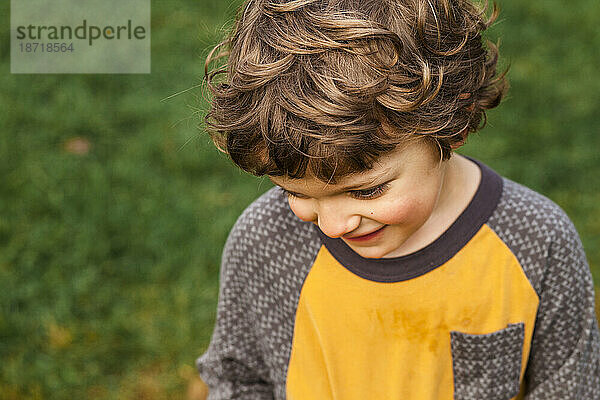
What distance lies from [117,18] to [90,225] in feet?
5.22

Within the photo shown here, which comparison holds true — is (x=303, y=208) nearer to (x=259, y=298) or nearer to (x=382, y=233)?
(x=382, y=233)

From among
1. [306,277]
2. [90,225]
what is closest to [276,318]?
[306,277]

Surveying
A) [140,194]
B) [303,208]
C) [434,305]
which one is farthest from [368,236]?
[140,194]

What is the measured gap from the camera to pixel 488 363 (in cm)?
168

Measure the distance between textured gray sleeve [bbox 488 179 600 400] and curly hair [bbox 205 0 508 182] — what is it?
1.06 feet

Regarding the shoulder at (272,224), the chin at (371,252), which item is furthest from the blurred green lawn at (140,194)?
the chin at (371,252)

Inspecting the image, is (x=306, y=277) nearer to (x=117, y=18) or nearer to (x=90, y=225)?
(x=90, y=225)

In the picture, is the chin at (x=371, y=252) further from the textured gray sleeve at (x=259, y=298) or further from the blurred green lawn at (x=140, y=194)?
the blurred green lawn at (x=140, y=194)

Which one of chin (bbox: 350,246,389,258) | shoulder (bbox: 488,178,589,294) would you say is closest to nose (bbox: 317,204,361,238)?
chin (bbox: 350,246,389,258)

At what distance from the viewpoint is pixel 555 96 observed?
4070 mm

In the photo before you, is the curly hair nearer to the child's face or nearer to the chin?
the child's face

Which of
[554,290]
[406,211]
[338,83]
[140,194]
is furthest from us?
[140,194]

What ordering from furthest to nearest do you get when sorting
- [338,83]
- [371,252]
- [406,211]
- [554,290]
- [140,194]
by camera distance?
[140,194] → [554,290] → [371,252] → [406,211] → [338,83]

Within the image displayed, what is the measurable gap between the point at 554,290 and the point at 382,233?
446 mm
